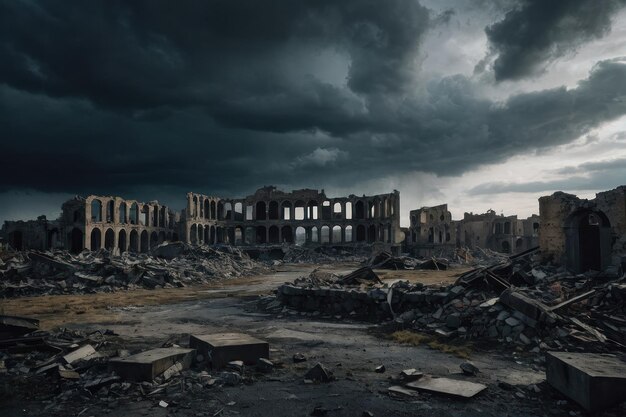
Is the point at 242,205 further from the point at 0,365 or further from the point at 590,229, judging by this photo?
the point at 0,365

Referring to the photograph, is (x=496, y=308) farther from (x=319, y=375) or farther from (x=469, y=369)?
(x=319, y=375)

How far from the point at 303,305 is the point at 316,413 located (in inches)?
331

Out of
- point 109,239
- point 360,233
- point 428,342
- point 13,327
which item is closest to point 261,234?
point 360,233

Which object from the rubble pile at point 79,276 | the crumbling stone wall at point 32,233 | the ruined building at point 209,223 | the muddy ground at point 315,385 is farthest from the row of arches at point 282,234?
the muddy ground at point 315,385

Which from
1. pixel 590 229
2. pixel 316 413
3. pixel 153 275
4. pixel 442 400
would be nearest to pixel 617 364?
pixel 442 400

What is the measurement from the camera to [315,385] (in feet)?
19.8

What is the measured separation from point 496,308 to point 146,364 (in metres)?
7.59

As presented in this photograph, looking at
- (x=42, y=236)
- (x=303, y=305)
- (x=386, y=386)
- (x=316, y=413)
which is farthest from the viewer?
(x=42, y=236)

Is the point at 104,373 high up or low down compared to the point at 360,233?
down

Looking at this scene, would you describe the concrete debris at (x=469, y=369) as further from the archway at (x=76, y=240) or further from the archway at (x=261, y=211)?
the archway at (x=261, y=211)

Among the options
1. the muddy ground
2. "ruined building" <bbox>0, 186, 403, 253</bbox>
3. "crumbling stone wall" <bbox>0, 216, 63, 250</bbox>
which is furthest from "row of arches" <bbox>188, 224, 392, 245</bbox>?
the muddy ground

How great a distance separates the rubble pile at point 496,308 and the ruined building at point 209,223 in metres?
37.7

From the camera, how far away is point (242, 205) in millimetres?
61375

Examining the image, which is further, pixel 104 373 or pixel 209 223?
pixel 209 223
